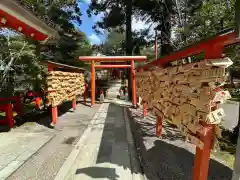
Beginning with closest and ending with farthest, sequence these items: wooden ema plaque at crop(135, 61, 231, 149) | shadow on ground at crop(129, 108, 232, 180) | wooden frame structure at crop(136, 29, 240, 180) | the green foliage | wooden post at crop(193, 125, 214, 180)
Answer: wooden frame structure at crop(136, 29, 240, 180)
wooden ema plaque at crop(135, 61, 231, 149)
wooden post at crop(193, 125, 214, 180)
shadow on ground at crop(129, 108, 232, 180)
the green foliage

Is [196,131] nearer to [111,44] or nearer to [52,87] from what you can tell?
[52,87]

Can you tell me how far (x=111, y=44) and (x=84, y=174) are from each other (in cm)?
2519

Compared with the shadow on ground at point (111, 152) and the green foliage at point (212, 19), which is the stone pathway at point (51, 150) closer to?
the shadow on ground at point (111, 152)

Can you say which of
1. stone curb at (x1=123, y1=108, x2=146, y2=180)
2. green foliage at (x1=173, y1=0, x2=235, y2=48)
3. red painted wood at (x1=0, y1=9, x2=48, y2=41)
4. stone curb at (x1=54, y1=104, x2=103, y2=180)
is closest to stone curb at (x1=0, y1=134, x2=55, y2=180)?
stone curb at (x1=54, y1=104, x2=103, y2=180)

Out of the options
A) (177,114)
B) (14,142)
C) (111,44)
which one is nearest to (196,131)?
(177,114)

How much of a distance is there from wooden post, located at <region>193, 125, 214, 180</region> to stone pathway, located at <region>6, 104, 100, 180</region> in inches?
83.4

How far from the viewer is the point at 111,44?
2723 centimetres

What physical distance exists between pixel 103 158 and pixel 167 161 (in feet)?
3.82

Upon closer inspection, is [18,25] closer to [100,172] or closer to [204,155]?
[100,172]

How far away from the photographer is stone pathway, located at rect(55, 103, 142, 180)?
3.12 metres

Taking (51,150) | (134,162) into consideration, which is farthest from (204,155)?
(51,150)

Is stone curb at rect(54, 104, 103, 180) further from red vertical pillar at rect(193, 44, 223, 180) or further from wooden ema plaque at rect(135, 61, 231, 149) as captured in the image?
red vertical pillar at rect(193, 44, 223, 180)

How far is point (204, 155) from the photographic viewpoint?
2143 mm

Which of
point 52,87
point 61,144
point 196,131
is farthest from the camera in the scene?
point 52,87
